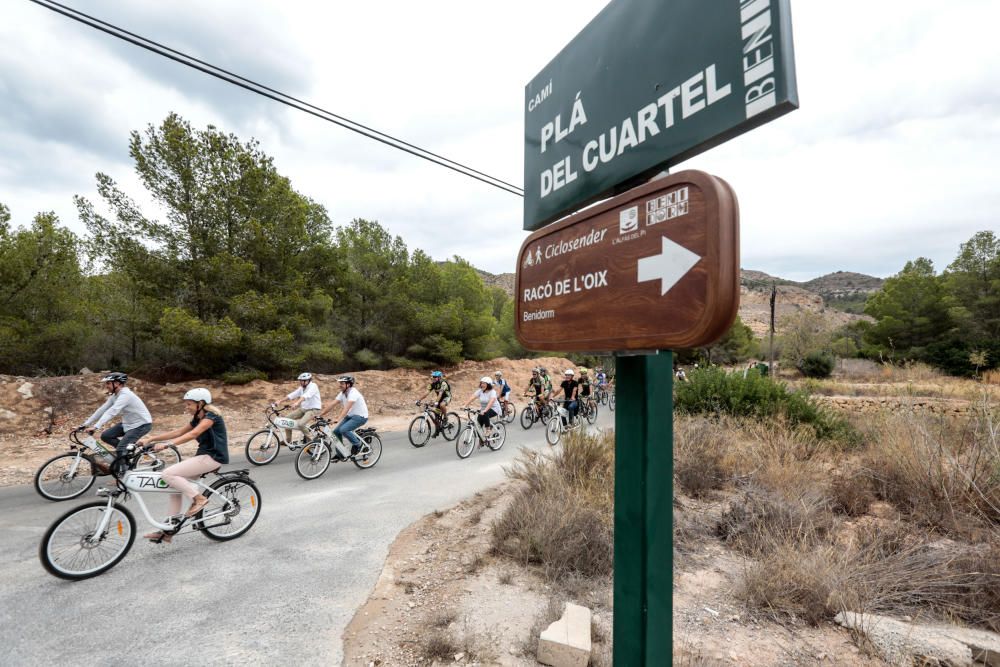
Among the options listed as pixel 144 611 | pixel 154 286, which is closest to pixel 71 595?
pixel 144 611

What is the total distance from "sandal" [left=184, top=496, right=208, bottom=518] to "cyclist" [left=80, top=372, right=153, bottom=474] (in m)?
2.95

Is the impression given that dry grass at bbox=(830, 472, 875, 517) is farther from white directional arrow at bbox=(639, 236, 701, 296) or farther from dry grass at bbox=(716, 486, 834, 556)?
white directional arrow at bbox=(639, 236, 701, 296)

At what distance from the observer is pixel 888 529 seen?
4.00 m

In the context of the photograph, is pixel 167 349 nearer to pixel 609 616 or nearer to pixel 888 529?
pixel 609 616

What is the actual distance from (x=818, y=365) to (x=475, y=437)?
28686 millimetres

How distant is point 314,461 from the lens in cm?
809

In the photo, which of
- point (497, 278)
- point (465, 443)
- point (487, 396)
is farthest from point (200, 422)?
point (497, 278)

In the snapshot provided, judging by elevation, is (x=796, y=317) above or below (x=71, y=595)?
above

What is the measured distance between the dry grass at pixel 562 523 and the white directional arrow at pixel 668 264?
10.7 ft

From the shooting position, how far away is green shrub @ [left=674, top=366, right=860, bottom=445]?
27.3ft

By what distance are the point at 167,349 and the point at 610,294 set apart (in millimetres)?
19464

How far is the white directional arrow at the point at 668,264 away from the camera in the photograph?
1.30 metres

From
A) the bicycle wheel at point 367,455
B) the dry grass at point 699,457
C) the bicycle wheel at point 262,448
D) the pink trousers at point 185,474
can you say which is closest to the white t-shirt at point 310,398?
the bicycle wheel at point 262,448

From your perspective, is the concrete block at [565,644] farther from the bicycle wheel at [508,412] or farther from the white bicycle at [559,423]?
the white bicycle at [559,423]
